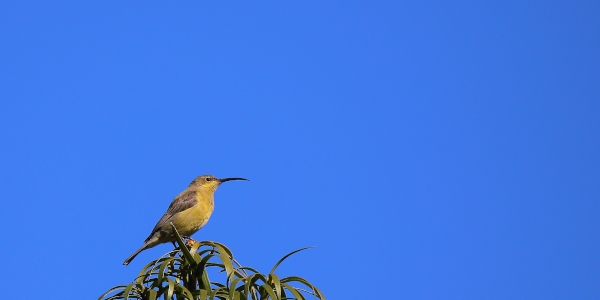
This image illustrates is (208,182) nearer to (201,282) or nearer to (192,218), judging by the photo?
(192,218)

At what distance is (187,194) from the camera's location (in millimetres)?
9367

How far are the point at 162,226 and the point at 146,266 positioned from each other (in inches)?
216

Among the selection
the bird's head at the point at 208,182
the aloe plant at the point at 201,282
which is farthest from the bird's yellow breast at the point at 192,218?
the aloe plant at the point at 201,282

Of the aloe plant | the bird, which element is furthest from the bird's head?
the aloe plant

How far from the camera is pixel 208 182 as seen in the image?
395 inches

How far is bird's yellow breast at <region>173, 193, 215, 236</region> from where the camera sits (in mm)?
8711

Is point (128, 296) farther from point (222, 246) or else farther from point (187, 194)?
point (187, 194)

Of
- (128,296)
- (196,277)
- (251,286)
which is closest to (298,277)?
(251,286)

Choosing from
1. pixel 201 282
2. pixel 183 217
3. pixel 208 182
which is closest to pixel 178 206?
pixel 183 217

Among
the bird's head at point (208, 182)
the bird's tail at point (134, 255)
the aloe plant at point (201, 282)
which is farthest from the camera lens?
the bird's head at point (208, 182)

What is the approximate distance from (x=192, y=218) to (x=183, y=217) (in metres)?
0.11

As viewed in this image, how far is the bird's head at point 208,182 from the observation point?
990 centimetres

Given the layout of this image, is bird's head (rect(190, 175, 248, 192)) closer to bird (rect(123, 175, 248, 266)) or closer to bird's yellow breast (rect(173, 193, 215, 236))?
bird (rect(123, 175, 248, 266))

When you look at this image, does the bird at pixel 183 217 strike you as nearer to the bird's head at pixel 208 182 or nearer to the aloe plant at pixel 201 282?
the bird's head at pixel 208 182
